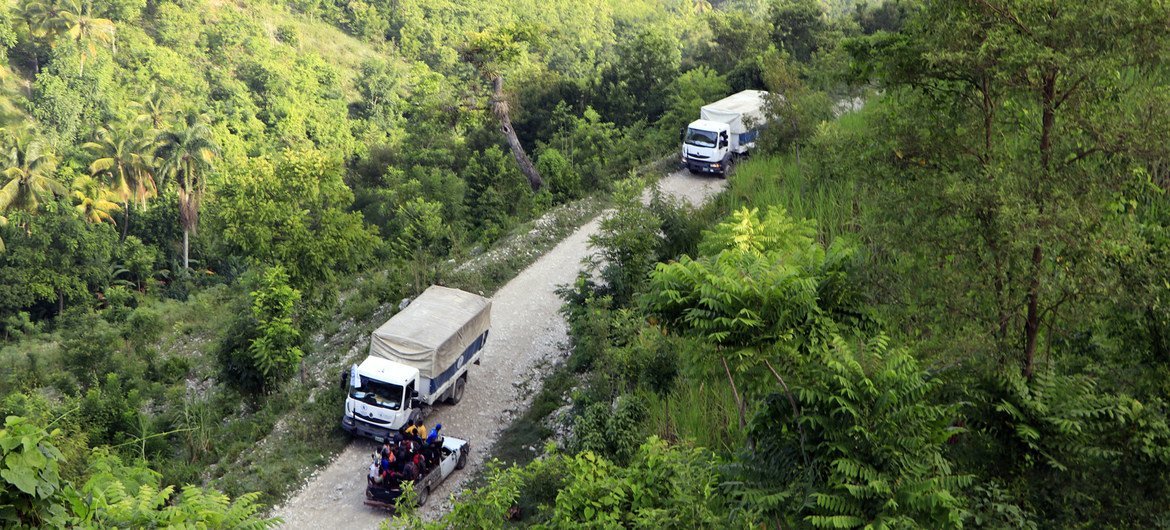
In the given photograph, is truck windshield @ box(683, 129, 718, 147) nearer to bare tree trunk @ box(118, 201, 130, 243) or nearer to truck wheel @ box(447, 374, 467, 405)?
truck wheel @ box(447, 374, 467, 405)

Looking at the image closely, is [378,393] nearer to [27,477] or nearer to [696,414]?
[696,414]

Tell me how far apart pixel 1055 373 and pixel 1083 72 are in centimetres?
267

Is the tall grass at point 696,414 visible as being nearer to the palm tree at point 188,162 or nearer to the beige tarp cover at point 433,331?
the beige tarp cover at point 433,331

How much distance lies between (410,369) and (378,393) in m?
0.70

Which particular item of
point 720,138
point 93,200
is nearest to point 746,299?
point 720,138

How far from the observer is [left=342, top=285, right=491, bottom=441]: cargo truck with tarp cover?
17.2m

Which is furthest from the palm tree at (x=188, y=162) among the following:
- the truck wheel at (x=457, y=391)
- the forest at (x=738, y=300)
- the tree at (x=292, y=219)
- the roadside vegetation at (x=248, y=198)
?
the truck wheel at (x=457, y=391)

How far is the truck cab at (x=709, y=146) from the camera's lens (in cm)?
2969

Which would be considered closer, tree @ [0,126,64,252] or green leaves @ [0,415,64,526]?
green leaves @ [0,415,64,526]

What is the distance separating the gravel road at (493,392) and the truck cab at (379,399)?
0.51 meters

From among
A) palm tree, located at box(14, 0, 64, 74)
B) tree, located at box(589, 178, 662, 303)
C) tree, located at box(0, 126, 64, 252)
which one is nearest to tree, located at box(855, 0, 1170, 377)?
tree, located at box(589, 178, 662, 303)

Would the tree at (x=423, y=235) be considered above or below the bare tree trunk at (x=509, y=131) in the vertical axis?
below

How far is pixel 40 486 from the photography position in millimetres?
5199

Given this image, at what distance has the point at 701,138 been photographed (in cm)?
2991
